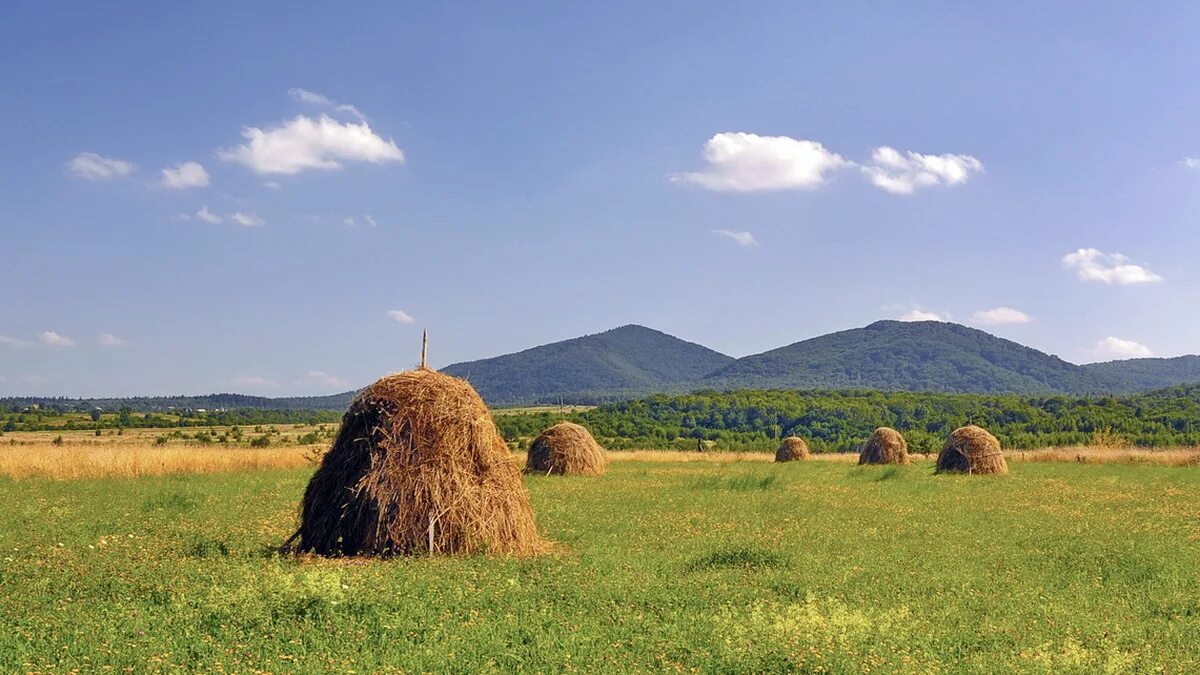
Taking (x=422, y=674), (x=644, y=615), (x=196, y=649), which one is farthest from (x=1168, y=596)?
(x=196, y=649)

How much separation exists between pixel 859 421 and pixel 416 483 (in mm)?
87637

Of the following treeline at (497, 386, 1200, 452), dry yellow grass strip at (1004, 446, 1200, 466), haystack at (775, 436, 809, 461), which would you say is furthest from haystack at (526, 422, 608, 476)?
treeline at (497, 386, 1200, 452)

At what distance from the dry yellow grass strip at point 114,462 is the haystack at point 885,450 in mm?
29909

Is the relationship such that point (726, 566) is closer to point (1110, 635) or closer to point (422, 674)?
point (1110, 635)

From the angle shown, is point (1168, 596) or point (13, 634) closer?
point (13, 634)

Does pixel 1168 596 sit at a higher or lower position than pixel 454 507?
lower

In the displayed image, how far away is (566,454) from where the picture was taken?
3706 centimetres

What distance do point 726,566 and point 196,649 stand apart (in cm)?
801

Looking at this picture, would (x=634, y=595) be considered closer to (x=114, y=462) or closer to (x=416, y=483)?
(x=416, y=483)

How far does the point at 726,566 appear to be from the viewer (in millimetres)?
13992

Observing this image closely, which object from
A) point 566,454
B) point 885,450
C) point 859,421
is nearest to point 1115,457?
point 885,450

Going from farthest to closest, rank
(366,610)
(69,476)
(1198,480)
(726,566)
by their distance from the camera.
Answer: (1198,480)
(69,476)
(726,566)
(366,610)

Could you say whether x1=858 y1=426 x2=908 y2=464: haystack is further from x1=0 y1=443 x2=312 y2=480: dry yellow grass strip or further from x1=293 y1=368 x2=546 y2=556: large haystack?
x1=293 y1=368 x2=546 y2=556: large haystack

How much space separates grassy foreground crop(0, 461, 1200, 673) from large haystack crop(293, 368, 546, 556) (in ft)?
2.58
